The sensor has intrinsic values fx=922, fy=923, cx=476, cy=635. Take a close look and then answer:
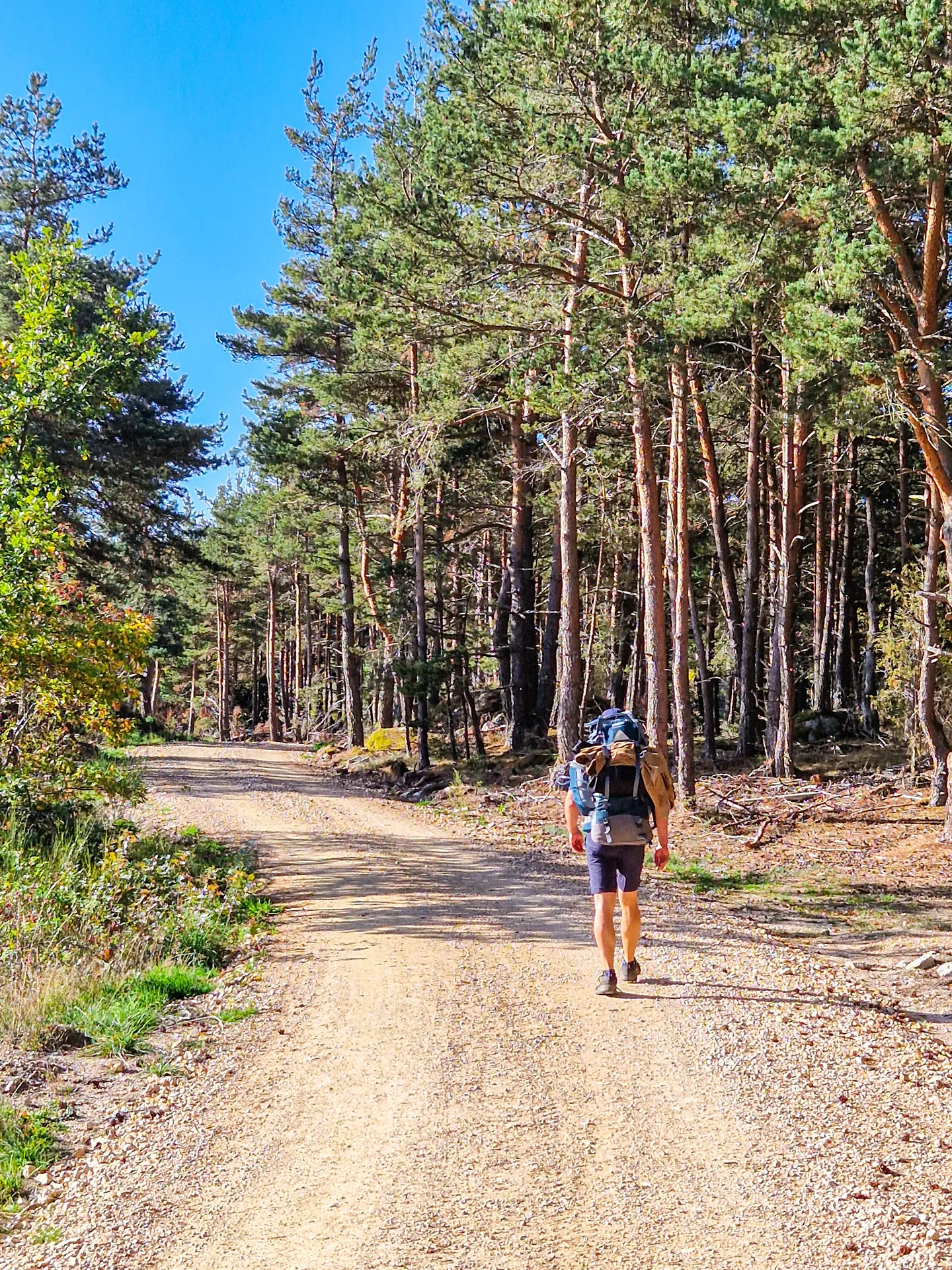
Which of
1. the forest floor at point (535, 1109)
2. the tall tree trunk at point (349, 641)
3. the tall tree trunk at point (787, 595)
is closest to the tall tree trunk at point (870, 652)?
the tall tree trunk at point (787, 595)

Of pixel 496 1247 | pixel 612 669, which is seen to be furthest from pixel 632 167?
pixel 612 669

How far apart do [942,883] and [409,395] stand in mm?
16477

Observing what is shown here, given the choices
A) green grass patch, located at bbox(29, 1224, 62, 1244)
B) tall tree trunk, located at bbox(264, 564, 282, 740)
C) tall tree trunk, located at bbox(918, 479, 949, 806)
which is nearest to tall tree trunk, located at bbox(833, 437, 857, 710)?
tall tree trunk, located at bbox(918, 479, 949, 806)

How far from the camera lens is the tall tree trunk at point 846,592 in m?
24.4

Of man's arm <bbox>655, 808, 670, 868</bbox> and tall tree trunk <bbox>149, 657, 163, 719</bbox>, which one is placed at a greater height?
tall tree trunk <bbox>149, 657, 163, 719</bbox>

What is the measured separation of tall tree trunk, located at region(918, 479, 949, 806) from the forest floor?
622cm

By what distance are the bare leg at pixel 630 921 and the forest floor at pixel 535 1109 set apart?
10.5 inches

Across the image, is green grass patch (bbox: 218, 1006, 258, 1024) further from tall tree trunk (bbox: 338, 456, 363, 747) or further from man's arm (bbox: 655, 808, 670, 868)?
tall tree trunk (bbox: 338, 456, 363, 747)

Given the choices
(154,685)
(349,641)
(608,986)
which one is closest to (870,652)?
(349,641)

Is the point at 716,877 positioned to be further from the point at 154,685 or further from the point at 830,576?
the point at 154,685

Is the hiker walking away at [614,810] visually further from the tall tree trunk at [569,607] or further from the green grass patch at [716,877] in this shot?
the tall tree trunk at [569,607]

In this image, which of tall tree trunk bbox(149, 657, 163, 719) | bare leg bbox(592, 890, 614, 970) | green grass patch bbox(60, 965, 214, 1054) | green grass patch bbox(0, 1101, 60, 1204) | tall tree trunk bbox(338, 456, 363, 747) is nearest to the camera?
green grass patch bbox(0, 1101, 60, 1204)

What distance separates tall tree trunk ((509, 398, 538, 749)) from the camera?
74.9ft

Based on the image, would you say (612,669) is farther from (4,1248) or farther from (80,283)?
(4,1248)
